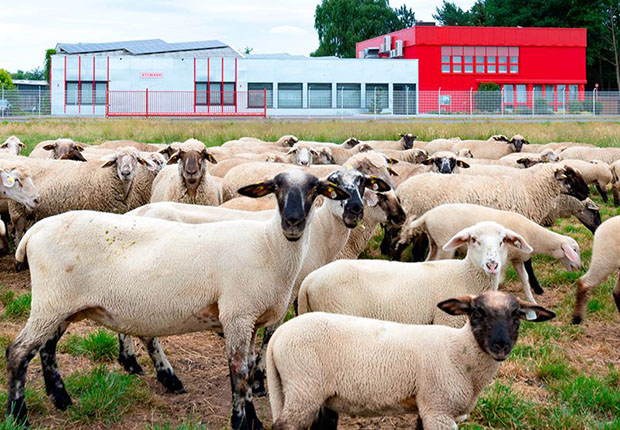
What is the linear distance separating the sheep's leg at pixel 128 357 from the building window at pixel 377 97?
129 ft

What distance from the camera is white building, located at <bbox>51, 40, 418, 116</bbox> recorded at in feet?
146

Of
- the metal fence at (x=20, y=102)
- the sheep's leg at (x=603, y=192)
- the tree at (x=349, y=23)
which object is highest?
the tree at (x=349, y=23)

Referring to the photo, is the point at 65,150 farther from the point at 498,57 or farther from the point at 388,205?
the point at 498,57

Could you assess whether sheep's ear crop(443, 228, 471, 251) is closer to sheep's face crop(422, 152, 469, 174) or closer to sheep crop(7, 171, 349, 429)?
sheep crop(7, 171, 349, 429)

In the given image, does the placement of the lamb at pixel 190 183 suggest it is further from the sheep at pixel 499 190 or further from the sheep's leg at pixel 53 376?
the sheep's leg at pixel 53 376

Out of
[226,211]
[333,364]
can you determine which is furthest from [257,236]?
[226,211]

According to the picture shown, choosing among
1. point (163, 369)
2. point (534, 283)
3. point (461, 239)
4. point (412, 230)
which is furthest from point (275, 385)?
point (534, 283)

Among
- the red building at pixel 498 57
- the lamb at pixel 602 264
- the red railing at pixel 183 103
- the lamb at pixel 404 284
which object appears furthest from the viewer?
the red building at pixel 498 57

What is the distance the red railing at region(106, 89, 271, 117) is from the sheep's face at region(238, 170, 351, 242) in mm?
34455

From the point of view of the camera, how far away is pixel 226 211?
23.6 feet

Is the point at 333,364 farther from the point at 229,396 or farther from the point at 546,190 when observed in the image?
the point at 546,190

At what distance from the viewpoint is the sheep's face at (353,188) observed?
6363mm

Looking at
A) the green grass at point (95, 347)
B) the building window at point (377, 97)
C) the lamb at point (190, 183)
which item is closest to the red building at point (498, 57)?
the building window at point (377, 97)

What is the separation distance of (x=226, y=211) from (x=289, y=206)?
242 cm
